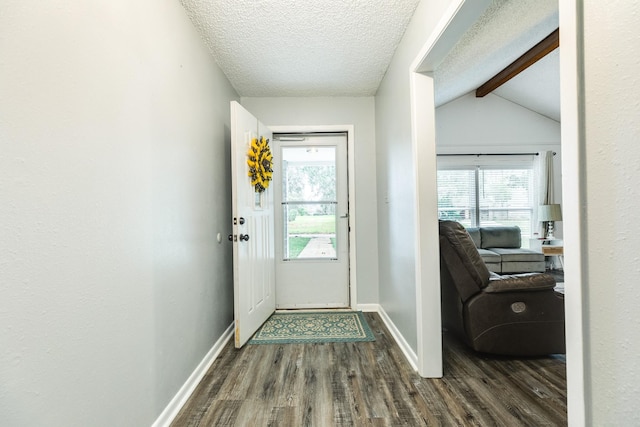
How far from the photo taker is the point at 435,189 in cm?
184

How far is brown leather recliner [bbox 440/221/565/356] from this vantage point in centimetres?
199

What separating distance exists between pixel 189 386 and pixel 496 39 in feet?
12.6

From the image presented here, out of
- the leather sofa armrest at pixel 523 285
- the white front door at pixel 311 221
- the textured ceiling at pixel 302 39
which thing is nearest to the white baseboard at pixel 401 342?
the white front door at pixel 311 221

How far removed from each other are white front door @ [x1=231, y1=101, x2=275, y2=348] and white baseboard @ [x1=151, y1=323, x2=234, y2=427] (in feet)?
0.54

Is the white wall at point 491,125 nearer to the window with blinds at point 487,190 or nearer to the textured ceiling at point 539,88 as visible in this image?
the textured ceiling at point 539,88

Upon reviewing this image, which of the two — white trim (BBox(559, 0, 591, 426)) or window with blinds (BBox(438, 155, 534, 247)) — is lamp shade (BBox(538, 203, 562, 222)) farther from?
white trim (BBox(559, 0, 591, 426))

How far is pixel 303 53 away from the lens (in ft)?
7.61

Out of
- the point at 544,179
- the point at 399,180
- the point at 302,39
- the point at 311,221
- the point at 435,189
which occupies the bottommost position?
the point at 311,221

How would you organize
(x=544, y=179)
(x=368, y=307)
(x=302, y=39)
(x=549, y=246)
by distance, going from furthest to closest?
(x=544, y=179) → (x=549, y=246) → (x=368, y=307) → (x=302, y=39)

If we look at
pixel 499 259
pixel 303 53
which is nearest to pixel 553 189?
pixel 499 259

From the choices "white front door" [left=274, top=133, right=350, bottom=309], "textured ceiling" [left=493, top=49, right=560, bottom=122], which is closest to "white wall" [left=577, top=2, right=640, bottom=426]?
"white front door" [left=274, top=133, right=350, bottom=309]

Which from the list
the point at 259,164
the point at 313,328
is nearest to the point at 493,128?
the point at 259,164

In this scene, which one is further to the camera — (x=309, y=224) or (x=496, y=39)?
(x=309, y=224)

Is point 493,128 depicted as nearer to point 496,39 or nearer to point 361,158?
point 496,39
